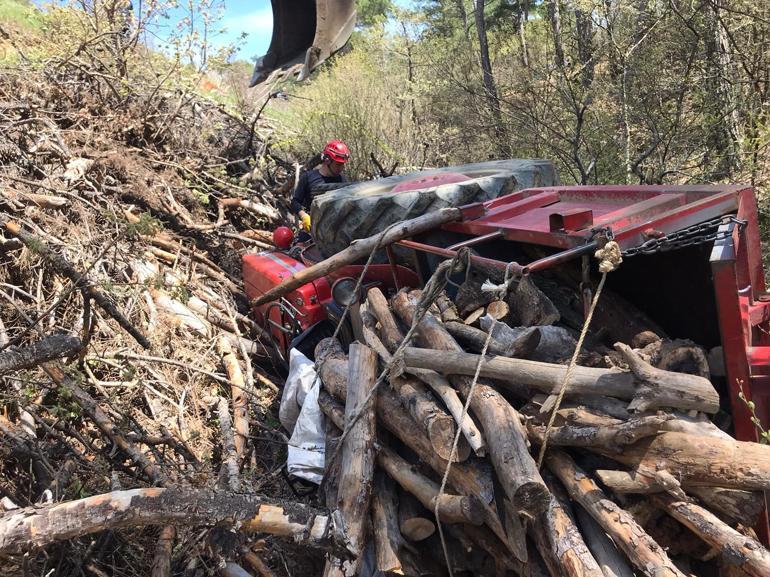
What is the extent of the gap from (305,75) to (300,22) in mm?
898

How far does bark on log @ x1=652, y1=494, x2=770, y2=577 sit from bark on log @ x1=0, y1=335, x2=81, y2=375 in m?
2.45

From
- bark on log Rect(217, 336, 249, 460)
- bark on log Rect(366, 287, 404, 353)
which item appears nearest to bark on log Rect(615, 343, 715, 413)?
bark on log Rect(366, 287, 404, 353)

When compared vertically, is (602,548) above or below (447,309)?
below

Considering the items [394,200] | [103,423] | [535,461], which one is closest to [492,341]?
[535,461]

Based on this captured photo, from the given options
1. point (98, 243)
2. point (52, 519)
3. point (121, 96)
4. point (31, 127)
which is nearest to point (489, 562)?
point (52, 519)

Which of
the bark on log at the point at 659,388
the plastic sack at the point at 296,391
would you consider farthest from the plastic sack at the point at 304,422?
the bark on log at the point at 659,388

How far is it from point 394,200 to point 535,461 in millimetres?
2090

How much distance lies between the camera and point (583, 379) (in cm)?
237

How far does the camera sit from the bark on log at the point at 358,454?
256cm

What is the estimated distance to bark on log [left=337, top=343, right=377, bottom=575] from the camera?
2.56 metres

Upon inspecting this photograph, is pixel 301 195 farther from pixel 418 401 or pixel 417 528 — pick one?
pixel 417 528

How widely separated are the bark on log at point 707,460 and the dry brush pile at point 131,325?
126 cm

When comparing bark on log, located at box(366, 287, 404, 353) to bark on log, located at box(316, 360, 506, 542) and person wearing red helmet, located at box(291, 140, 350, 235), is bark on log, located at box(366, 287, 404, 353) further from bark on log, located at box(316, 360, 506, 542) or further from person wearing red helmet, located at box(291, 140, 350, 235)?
person wearing red helmet, located at box(291, 140, 350, 235)

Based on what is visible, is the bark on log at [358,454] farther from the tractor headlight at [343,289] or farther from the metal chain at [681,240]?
the metal chain at [681,240]
